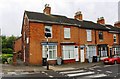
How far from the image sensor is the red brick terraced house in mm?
24266

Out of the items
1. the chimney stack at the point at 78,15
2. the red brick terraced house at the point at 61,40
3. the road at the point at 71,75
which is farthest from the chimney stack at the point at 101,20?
the road at the point at 71,75

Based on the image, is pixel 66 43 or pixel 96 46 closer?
pixel 66 43

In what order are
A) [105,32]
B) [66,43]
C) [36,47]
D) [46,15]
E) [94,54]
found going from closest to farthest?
[36,47]
[66,43]
[46,15]
[94,54]
[105,32]

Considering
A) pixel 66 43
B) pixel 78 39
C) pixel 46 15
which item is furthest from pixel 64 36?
pixel 46 15

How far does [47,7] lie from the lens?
29172mm

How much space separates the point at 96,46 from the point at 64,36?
23.7ft

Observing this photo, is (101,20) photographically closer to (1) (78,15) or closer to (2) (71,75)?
(1) (78,15)

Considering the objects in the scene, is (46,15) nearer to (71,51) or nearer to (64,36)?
(64,36)

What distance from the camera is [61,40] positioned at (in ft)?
87.1

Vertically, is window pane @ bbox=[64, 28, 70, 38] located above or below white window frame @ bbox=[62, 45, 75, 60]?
above

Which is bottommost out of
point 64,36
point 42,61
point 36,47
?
point 42,61

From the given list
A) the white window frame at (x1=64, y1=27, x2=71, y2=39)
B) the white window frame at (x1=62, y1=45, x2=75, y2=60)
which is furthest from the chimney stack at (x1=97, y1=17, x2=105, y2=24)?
the white window frame at (x1=62, y1=45, x2=75, y2=60)

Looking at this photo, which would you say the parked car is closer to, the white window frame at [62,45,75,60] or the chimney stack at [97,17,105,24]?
the white window frame at [62,45,75,60]

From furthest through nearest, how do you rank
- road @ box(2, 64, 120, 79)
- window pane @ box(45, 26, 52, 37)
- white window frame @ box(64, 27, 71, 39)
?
white window frame @ box(64, 27, 71, 39), window pane @ box(45, 26, 52, 37), road @ box(2, 64, 120, 79)
